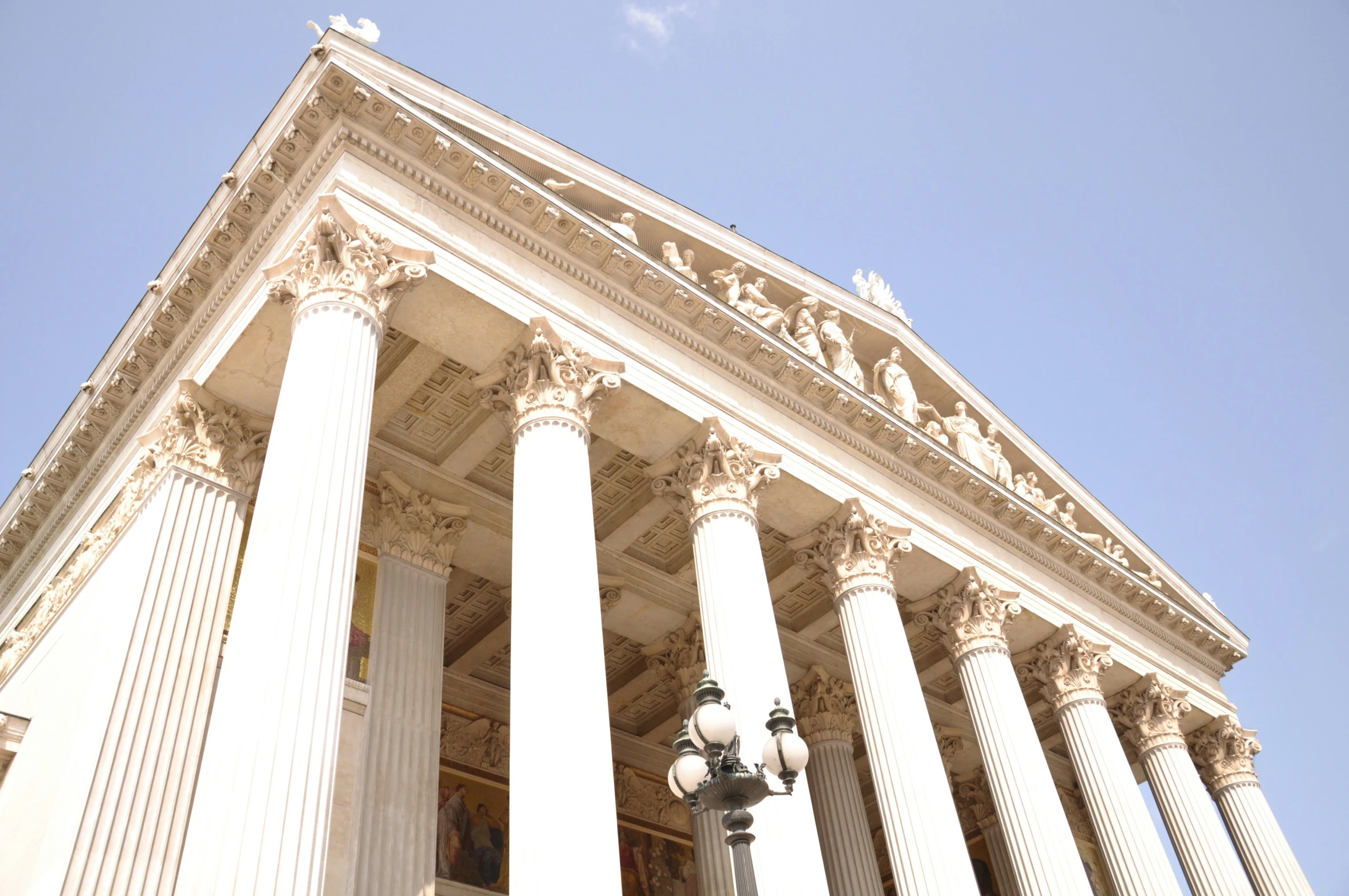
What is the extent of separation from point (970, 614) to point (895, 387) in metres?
4.99

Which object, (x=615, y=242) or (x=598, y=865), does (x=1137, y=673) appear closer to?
(x=615, y=242)

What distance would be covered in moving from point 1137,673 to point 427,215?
19.1 meters

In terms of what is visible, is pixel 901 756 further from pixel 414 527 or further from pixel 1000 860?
pixel 1000 860

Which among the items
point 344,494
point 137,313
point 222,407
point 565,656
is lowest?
point 565,656

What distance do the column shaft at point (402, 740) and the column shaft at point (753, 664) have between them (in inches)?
168

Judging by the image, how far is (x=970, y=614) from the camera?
830 inches

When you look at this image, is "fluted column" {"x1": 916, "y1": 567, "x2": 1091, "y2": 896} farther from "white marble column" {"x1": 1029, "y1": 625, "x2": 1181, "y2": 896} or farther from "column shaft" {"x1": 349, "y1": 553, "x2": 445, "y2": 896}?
"column shaft" {"x1": 349, "y1": 553, "x2": 445, "y2": 896}

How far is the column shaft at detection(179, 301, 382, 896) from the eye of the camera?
370 inches

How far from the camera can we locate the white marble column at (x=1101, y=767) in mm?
20359

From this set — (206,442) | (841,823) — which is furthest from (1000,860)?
(206,442)

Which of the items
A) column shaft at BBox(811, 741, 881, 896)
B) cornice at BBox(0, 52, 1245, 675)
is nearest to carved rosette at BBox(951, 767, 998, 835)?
column shaft at BBox(811, 741, 881, 896)

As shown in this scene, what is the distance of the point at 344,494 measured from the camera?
1185cm

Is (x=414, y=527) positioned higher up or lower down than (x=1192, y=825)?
higher up

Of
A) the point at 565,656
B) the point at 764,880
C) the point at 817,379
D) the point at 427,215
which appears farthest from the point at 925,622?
the point at 427,215
